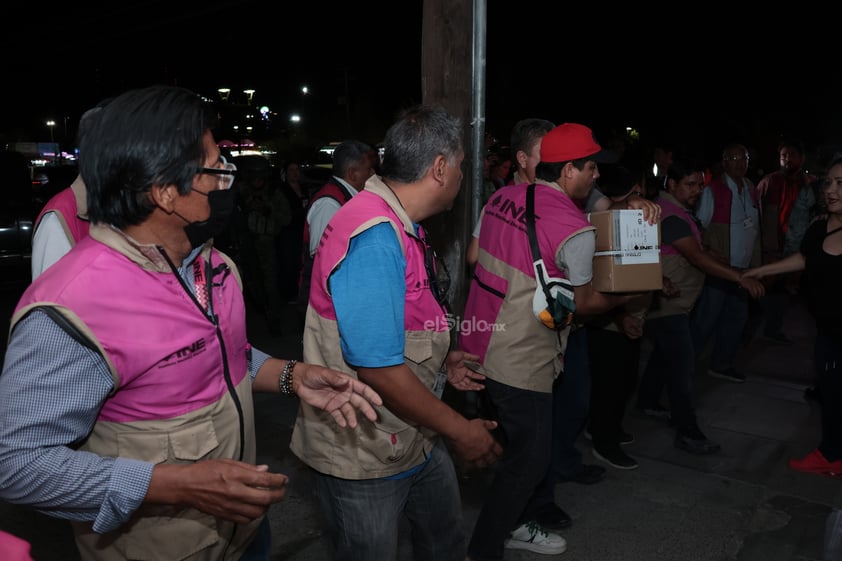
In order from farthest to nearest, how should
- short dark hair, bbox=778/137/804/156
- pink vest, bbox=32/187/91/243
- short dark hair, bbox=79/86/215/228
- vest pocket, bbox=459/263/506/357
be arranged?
short dark hair, bbox=778/137/804/156 < vest pocket, bbox=459/263/506/357 < pink vest, bbox=32/187/91/243 < short dark hair, bbox=79/86/215/228

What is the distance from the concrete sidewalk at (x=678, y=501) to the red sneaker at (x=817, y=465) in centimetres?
8

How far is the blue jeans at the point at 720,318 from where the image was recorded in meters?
6.23

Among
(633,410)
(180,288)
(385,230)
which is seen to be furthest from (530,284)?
(633,410)

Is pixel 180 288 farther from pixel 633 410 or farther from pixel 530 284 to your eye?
pixel 633 410

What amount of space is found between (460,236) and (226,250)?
4.57 meters

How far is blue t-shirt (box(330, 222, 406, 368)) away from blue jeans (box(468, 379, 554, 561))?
1.22 metres

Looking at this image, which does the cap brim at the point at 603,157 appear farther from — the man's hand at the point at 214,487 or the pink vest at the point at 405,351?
the man's hand at the point at 214,487

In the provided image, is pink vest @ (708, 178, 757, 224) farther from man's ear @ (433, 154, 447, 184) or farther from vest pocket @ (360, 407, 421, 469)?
vest pocket @ (360, 407, 421, 469)

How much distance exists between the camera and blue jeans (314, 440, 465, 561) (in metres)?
2.36

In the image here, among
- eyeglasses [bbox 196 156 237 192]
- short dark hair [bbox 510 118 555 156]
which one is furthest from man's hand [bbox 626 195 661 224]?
eyeglasses [bbox 196 156 237 192]

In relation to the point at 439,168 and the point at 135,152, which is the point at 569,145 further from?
the point at 135,152

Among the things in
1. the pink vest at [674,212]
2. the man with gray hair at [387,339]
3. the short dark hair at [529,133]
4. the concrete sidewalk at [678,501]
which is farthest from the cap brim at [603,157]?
the concrete sidewalk at [678,501]

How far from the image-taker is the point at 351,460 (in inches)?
91.6

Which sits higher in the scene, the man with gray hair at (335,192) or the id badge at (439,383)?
the man with gray hair at (335,192)
